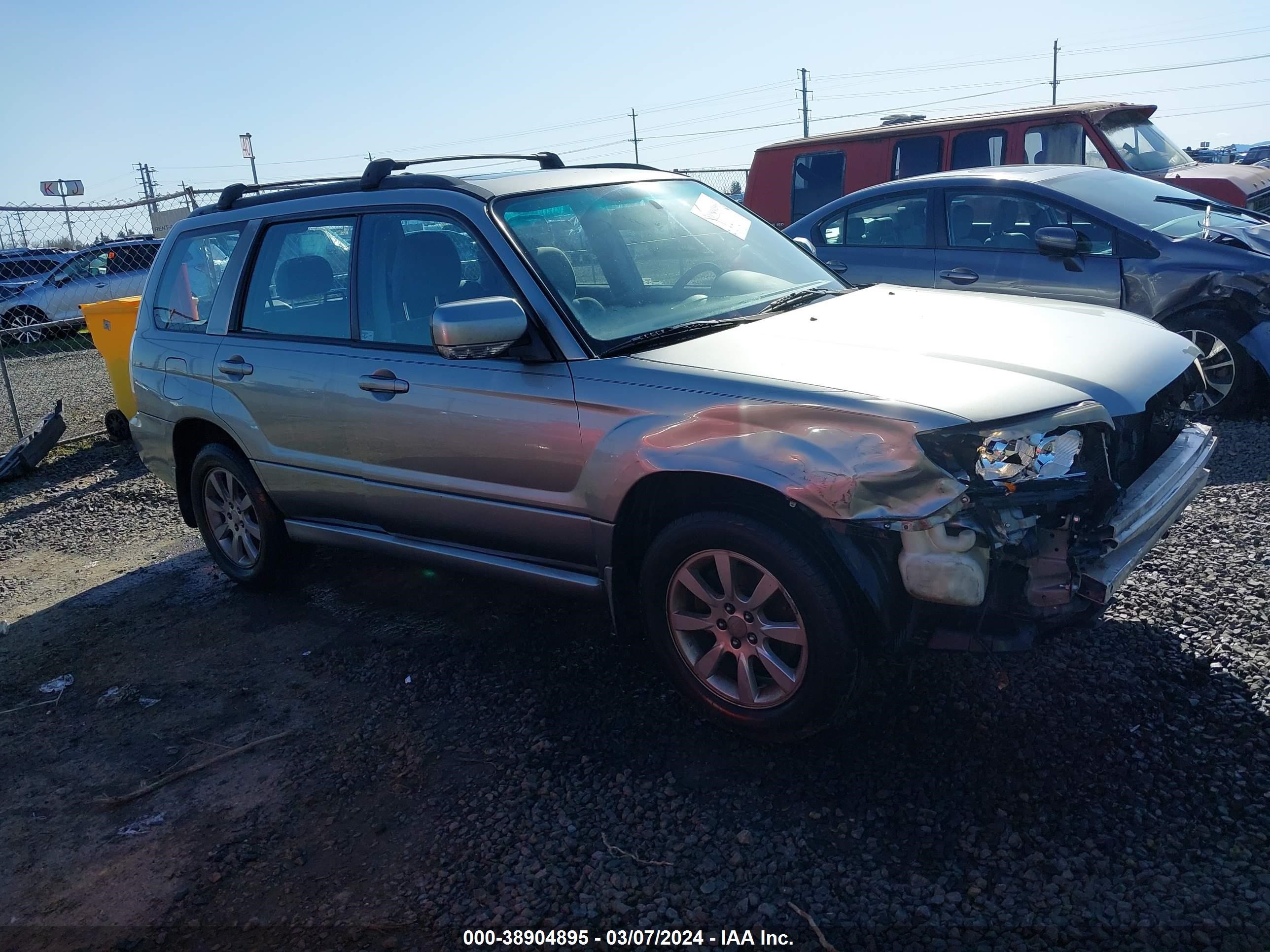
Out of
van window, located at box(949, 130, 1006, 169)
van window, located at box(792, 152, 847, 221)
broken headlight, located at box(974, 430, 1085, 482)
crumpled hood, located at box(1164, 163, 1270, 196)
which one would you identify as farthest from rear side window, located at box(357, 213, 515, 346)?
crumpled hood, located at box(1164, 163, 1270, 196)

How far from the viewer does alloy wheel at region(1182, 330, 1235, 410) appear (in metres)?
6.13

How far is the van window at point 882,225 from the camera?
7.31m

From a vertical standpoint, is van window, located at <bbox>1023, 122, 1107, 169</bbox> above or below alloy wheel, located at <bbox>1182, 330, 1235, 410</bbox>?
above

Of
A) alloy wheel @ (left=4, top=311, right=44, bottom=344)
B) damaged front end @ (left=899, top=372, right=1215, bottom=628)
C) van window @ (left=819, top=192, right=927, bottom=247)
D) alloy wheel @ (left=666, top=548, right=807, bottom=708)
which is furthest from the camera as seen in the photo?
alloy wheel @ (left=4, top=311, right=44, bottom=344)

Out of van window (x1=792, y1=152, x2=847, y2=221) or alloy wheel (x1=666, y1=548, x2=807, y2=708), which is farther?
van window (x1=792, y1=152, x2=847, y2=221)

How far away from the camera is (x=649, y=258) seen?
13.3 ft

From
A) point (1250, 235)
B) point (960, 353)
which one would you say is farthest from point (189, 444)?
point (1250, 235)

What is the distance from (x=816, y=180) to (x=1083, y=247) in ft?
15.2

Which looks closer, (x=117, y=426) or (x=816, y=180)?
(x=117, y=426)

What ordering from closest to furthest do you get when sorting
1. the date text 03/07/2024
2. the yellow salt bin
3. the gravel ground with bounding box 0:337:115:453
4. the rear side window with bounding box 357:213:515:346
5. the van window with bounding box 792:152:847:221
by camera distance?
the date text 03/07/2024, the rear side window with bounding box 357:213:515:346, the yellow salt bin, the gravel ground with bounding box 0:337:115:453, the van window with bounding box 792:152:847:221

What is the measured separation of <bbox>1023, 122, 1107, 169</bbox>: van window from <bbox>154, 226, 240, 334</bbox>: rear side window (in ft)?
22.9

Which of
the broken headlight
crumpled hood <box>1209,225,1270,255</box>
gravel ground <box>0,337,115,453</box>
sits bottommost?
gravel ground <box>0,337,115,453</box>

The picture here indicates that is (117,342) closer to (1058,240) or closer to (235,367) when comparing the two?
(235,367)

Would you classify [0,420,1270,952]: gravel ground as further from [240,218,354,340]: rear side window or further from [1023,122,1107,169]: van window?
[1023,122,1107,169]: van window
